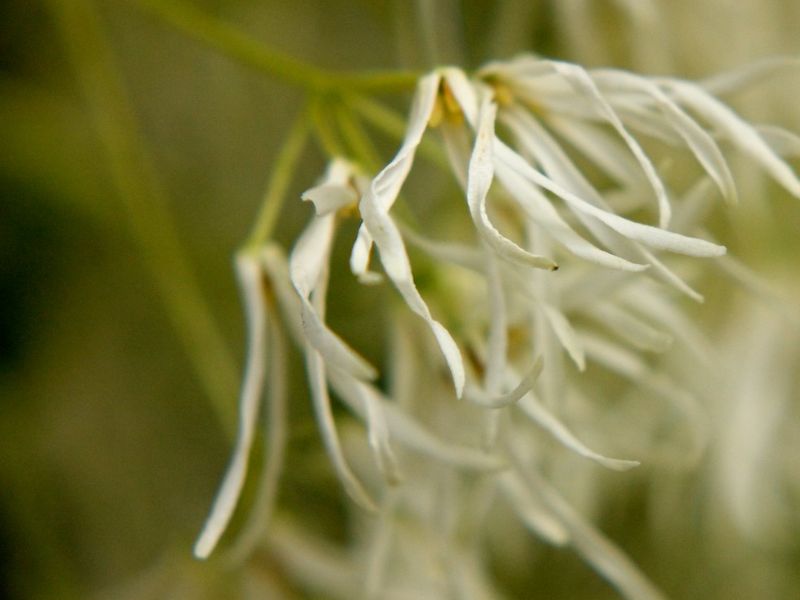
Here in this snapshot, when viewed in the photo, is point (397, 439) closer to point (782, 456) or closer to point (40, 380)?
point (782, 456)

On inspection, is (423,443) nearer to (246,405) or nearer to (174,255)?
(246,405)

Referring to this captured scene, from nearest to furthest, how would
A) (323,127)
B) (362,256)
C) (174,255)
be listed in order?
(362,256) < (323,127) < (174,255)

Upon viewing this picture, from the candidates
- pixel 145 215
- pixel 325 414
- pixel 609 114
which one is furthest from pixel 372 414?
pixel 145 215

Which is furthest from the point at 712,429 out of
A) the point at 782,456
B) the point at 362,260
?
A: the point at 362,260

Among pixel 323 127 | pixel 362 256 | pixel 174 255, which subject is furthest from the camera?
pixel 174 255

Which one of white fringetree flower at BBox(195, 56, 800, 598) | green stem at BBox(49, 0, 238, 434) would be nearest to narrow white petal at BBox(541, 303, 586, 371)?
white fringetree flower at BBox(195, 56, 800, 598)

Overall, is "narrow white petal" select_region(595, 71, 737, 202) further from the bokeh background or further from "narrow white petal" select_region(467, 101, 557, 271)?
the bokeh background

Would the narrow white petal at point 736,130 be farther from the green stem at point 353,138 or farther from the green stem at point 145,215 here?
the green stem at point 145,215
